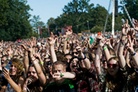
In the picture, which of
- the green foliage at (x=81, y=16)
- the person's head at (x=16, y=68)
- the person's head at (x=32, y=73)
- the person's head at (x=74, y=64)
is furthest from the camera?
the green foliage at (x=81, y=16)

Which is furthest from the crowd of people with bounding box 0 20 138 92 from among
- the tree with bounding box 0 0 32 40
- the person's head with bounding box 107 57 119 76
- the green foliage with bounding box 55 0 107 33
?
the green foliage with bounding box 55 0 107 33

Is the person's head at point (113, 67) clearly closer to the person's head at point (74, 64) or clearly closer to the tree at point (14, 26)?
the person's head at point (74, 64)

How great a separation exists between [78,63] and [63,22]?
12261 centimetres

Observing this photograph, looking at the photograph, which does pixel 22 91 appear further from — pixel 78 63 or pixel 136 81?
pixel 136 81

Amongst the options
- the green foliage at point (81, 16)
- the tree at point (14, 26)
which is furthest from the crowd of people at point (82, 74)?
the green foliage at point (81, 16)

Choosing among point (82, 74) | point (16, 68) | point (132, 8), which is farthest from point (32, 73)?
point (132, 8)

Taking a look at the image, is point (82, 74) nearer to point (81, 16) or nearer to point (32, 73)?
point (32, 73)

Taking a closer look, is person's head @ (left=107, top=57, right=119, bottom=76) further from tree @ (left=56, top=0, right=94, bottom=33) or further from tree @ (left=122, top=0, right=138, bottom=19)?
tree @ (left=56, top=0, right=94, bottom=33)

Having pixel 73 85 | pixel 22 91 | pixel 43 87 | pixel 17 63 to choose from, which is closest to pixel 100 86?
pixel 73 85

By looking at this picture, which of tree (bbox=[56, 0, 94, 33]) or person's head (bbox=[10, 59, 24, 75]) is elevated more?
tree (bbox=[56, 0, 94, 33])

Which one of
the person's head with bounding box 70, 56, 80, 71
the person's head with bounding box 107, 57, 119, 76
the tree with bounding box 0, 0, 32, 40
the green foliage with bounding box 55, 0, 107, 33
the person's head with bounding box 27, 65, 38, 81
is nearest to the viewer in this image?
the person's head with bounding box 107, 57, 119, 76

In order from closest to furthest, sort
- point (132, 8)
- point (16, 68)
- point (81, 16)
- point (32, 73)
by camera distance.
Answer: point (32, 73)
point (16, 68)
point (132, 8)
point (81, 16)

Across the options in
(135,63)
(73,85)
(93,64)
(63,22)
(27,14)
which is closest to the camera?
(135,63)

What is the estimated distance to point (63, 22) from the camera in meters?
128
